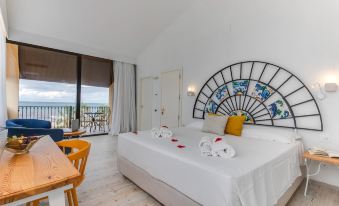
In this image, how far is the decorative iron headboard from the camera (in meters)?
2.71

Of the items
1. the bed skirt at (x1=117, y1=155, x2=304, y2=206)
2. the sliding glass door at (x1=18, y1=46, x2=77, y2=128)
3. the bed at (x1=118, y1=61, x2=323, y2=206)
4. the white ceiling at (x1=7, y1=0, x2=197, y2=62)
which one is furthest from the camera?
the sliding glass door at (x1=18, y1=46, x2=77, y2=128)

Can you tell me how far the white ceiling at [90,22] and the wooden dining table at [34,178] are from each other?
3.76 m

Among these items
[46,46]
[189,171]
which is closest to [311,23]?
[189,171]

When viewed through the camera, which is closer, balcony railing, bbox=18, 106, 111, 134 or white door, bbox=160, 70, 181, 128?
white door, bbox=160, 70, 181, 128

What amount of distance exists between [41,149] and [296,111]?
136 inches

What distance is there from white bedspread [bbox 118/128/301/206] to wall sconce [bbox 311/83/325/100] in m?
0.88

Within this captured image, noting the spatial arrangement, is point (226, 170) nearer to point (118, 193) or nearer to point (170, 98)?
point (118, 193)

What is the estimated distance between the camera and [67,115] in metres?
5.87

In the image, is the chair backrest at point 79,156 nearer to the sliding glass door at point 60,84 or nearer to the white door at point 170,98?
the white door at point 170,98

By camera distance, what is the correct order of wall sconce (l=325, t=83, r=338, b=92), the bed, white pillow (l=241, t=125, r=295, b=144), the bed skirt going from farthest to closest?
white pillow (l=241, t=125, r=295, b=144) < wall sconce (l=325, t=83, r=338, b=92) < the bed skirt < the bed

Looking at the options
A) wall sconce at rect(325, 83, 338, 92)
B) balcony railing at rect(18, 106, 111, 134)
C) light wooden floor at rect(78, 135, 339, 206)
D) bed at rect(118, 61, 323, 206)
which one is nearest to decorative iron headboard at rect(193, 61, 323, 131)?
bed at rect(118, 61, 323, 206)

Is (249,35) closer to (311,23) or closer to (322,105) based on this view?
(311,23)

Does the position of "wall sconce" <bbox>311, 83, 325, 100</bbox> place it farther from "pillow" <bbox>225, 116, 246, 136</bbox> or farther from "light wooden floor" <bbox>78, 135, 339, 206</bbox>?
"light wooden floor" <bbox>78, 135, 339, 206</bbox>

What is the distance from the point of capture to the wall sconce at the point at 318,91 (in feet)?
8.26
